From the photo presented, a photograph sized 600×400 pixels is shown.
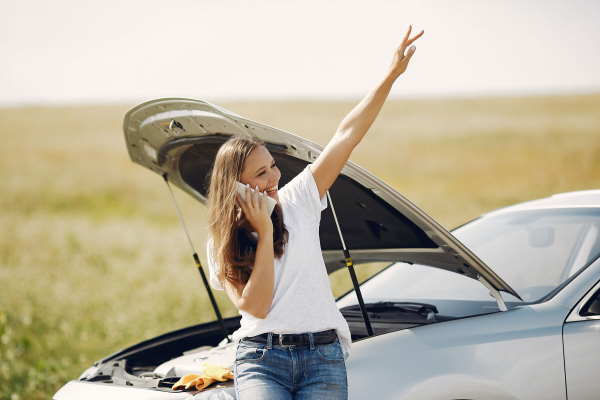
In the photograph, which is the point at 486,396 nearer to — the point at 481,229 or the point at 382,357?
the point at 382,357

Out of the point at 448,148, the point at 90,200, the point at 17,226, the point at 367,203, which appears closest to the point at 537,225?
the point at 367,203

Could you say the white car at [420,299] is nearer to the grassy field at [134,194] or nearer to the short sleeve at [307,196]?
the short sleeve at [307,196]

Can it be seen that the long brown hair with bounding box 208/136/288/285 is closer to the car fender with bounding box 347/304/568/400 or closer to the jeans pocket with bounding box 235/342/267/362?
the jeans pocket with bounding box 235/342/267/362

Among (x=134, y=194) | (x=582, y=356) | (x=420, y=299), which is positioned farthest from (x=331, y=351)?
(x=134, y=194)

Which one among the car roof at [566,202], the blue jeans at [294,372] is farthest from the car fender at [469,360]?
the car roof at [566,202]

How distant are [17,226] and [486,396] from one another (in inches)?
698

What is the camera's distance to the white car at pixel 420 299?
9.37ft

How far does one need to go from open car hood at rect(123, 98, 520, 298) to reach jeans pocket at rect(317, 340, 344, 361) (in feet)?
2.54

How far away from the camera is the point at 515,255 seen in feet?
14.0

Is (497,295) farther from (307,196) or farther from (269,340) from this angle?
(269,340)

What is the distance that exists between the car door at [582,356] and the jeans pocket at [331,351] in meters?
1.23

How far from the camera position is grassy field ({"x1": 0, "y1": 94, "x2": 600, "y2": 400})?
8406 mm

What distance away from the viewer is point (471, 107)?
121 ft

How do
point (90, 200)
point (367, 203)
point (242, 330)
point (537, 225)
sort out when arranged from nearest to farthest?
point (242, 330)
point (367, 203)
point (537, 225)
point (90, 200)
